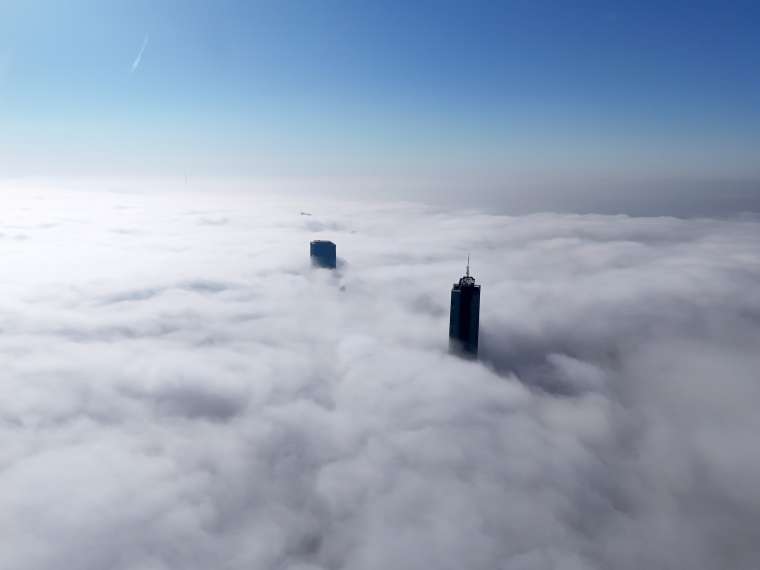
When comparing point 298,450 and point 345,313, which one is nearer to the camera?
point 298,450

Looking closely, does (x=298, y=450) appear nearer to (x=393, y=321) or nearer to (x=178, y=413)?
(x=178, y=413)

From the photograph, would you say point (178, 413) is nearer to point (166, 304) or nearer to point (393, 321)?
point (166, 304)

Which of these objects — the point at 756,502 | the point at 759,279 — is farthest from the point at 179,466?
the point at 759,279

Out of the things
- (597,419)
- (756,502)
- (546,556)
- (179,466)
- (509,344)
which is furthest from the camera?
(509,344)

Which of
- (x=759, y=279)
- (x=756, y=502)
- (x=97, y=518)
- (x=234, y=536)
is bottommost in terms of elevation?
(x=756, y=502)

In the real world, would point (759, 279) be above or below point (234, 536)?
above

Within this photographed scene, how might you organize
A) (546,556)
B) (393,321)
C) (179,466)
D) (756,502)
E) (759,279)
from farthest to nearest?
(759,279), (393,321), (756,502), (179,466), (546,556)

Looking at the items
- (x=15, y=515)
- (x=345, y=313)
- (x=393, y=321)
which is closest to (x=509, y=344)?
(x=393, y=321)
